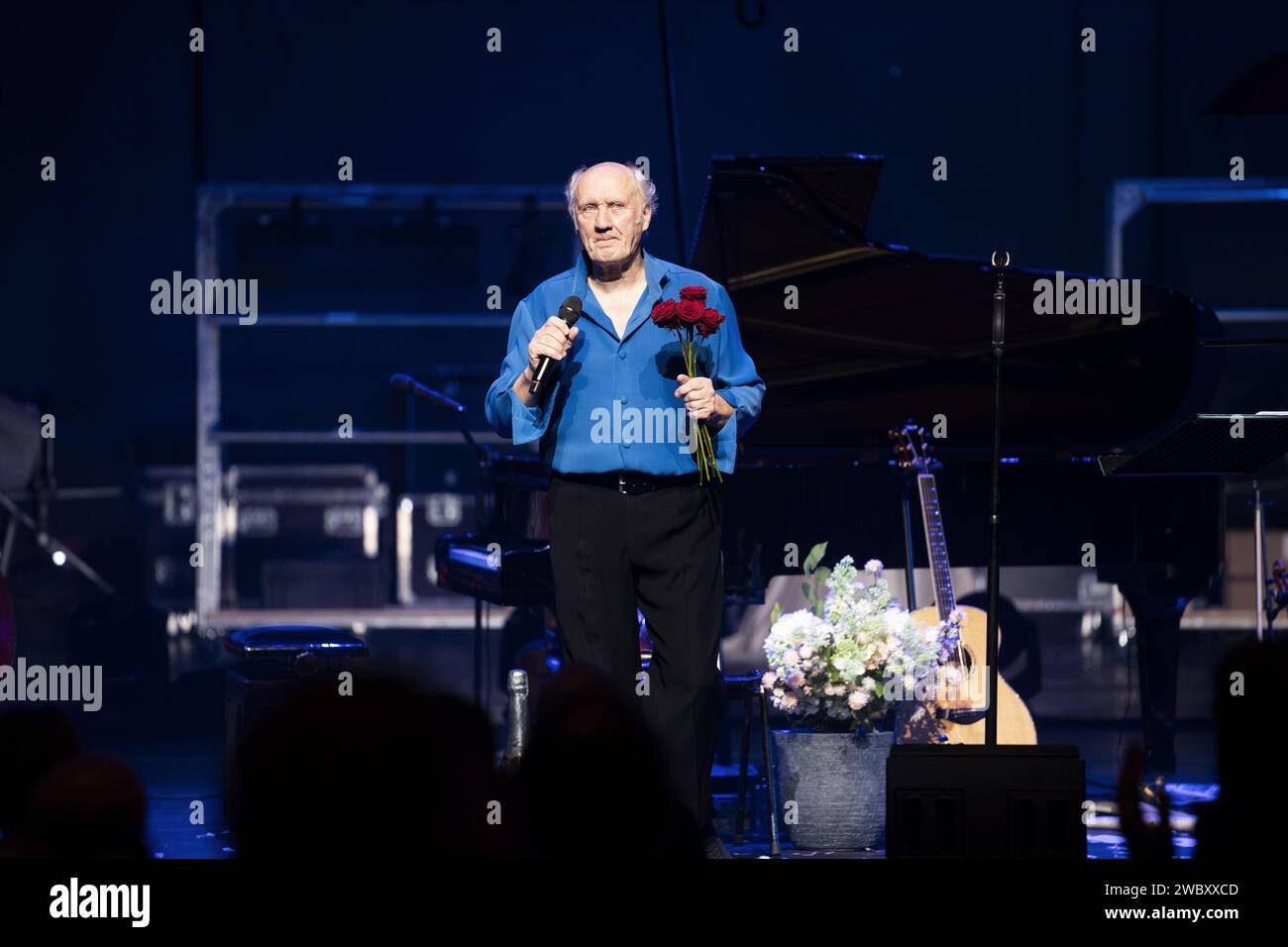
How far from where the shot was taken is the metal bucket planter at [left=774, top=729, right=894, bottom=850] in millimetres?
4328

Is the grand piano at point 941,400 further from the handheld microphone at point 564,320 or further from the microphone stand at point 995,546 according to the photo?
the handheld microphone at point 564,320

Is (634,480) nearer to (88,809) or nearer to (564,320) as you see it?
(564,320)

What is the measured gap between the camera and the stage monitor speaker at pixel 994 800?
3057 millimetres

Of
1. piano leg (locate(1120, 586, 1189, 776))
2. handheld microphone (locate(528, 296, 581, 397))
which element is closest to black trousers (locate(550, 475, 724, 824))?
handheld microphone (locate(528, 296, 581, 397))

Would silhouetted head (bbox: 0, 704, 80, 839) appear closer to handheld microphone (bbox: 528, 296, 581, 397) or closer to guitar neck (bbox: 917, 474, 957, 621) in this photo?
handheld microphone (bbox: 528, 296, 581, 397)

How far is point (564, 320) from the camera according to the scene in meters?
3.31

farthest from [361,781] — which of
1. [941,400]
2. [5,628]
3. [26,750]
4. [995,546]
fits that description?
[941,400]

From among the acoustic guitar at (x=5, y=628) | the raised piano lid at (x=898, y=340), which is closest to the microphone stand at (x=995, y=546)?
the raised piano lid at (x=898, y=340)

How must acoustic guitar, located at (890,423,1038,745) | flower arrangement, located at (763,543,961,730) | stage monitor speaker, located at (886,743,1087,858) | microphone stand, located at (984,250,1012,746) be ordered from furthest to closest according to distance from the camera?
acoustic guitar, located at (890,423,1038,745)
flower arrangement, located at (763,543,961,730)
microphone stand, located at (984,250,1012,746)
stage monitor speaker, located at (886,743,1087,858)

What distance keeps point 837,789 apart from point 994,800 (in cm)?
128

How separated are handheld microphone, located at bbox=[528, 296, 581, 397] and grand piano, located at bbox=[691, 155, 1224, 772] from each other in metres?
1.56

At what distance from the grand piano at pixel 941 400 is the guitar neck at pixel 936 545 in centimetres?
18
